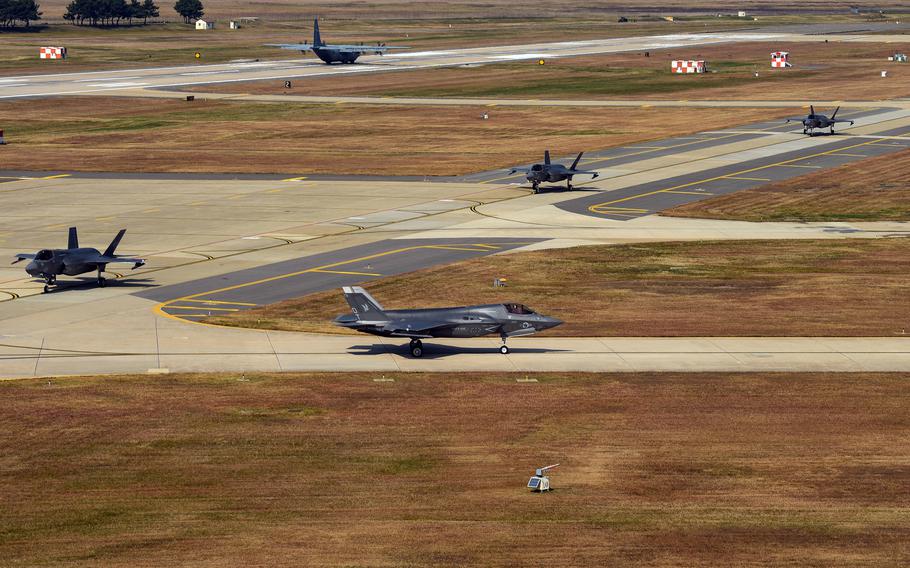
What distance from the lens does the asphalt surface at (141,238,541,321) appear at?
58.1 meters

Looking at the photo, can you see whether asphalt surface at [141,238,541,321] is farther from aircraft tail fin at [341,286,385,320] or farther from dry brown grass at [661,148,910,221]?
dry brown grass at [661,148,910,221]

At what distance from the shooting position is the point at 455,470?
36.3 meters

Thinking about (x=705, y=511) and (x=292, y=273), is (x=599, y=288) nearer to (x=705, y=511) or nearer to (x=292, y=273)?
(x=292, y=273)

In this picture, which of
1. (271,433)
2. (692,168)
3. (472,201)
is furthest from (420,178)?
(271,433)

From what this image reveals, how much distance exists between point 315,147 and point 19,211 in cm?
3930

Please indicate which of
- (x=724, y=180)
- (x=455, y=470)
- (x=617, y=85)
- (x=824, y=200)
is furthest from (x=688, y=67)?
(x=455, y=470)

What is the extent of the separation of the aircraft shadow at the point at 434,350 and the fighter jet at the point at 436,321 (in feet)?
2.90

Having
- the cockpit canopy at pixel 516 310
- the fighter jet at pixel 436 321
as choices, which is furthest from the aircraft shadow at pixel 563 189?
the fighter jet at pixel 436 321

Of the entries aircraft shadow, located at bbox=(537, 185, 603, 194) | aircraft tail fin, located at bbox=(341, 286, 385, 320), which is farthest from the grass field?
aircraft shadow, located at bbox=(537, 185, 603, 194)

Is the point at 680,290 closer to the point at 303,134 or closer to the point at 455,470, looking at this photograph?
the point at 455,470

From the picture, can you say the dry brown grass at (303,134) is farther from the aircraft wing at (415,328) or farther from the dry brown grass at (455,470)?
the dry brown grass at (455,470)

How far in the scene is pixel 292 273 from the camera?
64.9 metres

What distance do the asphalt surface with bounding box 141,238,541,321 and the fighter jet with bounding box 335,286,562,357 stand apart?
9.84 meters

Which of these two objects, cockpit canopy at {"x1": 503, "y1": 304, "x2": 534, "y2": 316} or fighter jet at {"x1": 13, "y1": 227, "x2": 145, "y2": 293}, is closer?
cockpit canopy at {"x1": 503, "y1": 304, "x2": 534, "y2": 316}
